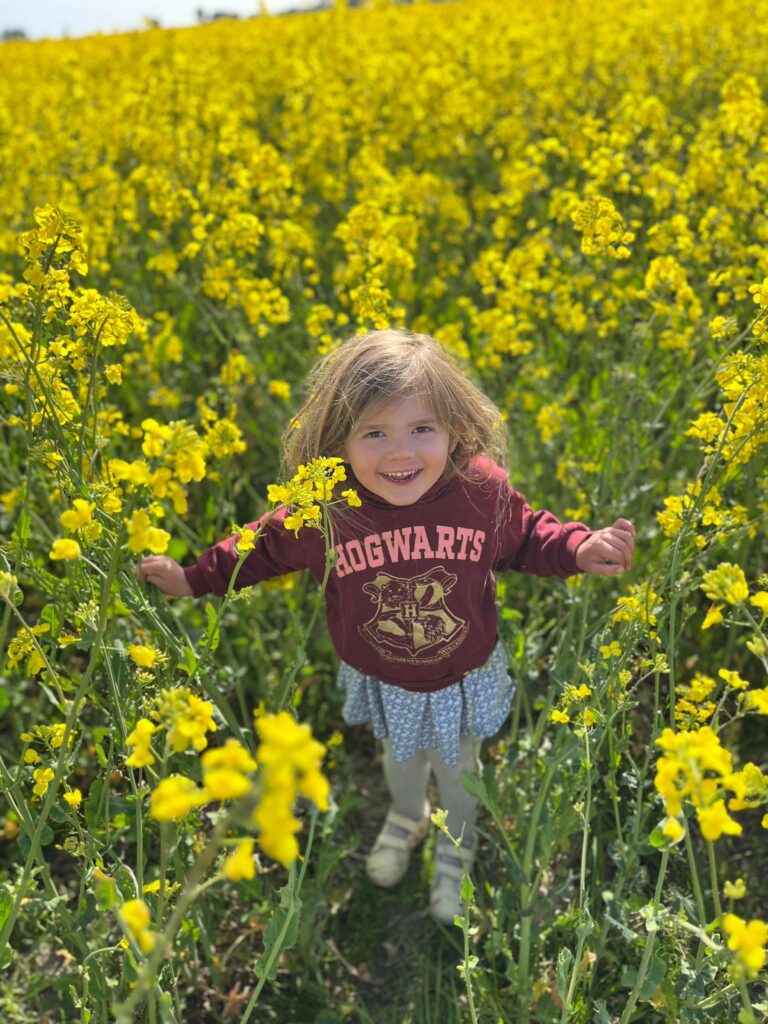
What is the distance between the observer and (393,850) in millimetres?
2387

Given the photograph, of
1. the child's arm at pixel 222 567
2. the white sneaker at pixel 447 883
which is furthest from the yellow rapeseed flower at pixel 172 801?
the white sneaker at pixel 447 883

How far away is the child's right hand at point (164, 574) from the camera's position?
1.95 metres

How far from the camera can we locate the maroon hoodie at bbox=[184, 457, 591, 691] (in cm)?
183

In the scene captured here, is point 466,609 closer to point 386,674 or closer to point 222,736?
point 386,674

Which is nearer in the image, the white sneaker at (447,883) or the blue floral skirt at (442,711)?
the blue floral skirt at (442,711)

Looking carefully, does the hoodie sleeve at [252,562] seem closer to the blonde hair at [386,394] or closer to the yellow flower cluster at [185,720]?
the blonde hair at [386,394]

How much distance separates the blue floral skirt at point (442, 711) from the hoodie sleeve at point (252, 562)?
1.28ft

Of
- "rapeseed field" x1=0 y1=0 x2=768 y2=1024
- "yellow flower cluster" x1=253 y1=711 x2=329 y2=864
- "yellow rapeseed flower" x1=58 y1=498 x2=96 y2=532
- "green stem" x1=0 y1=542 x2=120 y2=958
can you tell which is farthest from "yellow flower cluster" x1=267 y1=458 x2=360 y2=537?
"yellow flower cluster" x1=253 y1=711 x2=329 y2=864

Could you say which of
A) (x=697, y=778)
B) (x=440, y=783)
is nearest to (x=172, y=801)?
(x=697, y=778)

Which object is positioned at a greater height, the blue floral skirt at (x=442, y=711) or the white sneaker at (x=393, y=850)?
the blue floral skirt at (x=442, y=711)

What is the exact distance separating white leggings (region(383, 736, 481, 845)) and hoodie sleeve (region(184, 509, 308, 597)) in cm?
58

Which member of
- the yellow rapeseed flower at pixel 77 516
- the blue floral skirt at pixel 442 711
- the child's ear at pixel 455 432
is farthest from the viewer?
the blue floral skirt at pixel 442 711

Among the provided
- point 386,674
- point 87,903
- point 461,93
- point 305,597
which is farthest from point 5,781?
point 461,93

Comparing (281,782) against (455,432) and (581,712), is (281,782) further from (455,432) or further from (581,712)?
(455,432)
